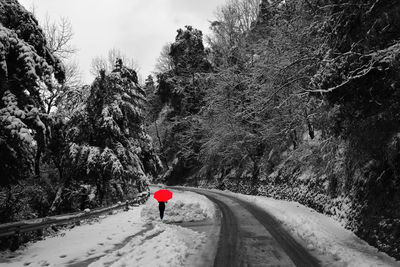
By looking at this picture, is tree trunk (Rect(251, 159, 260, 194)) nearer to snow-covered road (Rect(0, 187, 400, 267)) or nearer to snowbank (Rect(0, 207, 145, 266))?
snow-covered road (Rect(0, 187, 400, 267))

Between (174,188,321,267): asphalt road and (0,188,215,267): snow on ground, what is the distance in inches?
33.8

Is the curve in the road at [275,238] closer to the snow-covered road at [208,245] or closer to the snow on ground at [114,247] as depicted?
the snow-covered road at [208,245]

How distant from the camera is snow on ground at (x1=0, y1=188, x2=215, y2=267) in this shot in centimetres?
742

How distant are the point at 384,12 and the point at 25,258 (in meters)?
10.2

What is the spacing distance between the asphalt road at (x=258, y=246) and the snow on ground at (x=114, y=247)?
0.86m

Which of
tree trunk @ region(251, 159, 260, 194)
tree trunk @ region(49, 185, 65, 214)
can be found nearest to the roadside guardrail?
tree trunk @ region(49, 185, 65, 214)

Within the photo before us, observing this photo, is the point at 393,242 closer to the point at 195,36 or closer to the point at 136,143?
the point at 136,143

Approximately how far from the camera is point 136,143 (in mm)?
20938

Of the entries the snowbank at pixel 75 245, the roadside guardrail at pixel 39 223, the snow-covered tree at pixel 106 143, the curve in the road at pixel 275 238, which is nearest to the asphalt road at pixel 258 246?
the curve in the road at pixel 275 238

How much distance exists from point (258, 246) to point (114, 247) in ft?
13.6

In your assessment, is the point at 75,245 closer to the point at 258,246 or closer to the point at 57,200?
the point at 258,246

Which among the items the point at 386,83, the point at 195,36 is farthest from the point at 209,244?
the point at 195,36

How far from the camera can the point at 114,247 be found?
8.97 metres

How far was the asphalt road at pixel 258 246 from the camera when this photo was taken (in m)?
7.24
